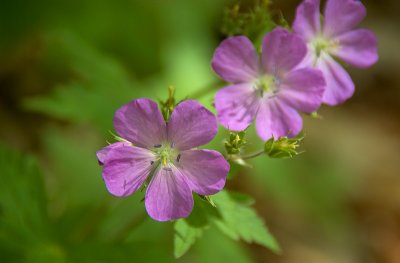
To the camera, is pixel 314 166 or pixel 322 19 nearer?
pixel 322 19

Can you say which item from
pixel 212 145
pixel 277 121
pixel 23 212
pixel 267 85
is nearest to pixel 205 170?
pixel 277 121

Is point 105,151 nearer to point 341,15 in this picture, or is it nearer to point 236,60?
point 236,60

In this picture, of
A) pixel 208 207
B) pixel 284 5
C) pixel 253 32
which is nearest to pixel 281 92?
pixel 253 32

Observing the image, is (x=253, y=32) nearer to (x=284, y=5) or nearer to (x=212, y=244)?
(x=212, y=244)

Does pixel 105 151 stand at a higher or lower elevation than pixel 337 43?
higher

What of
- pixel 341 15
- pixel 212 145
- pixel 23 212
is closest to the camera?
pixel 341 15

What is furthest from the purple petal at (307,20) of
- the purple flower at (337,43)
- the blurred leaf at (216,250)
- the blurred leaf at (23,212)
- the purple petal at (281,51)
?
the blurred leaf at (216,250)

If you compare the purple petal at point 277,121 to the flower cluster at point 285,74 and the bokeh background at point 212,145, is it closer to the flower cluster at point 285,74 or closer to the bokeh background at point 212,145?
the flower cluster at point 285,74
